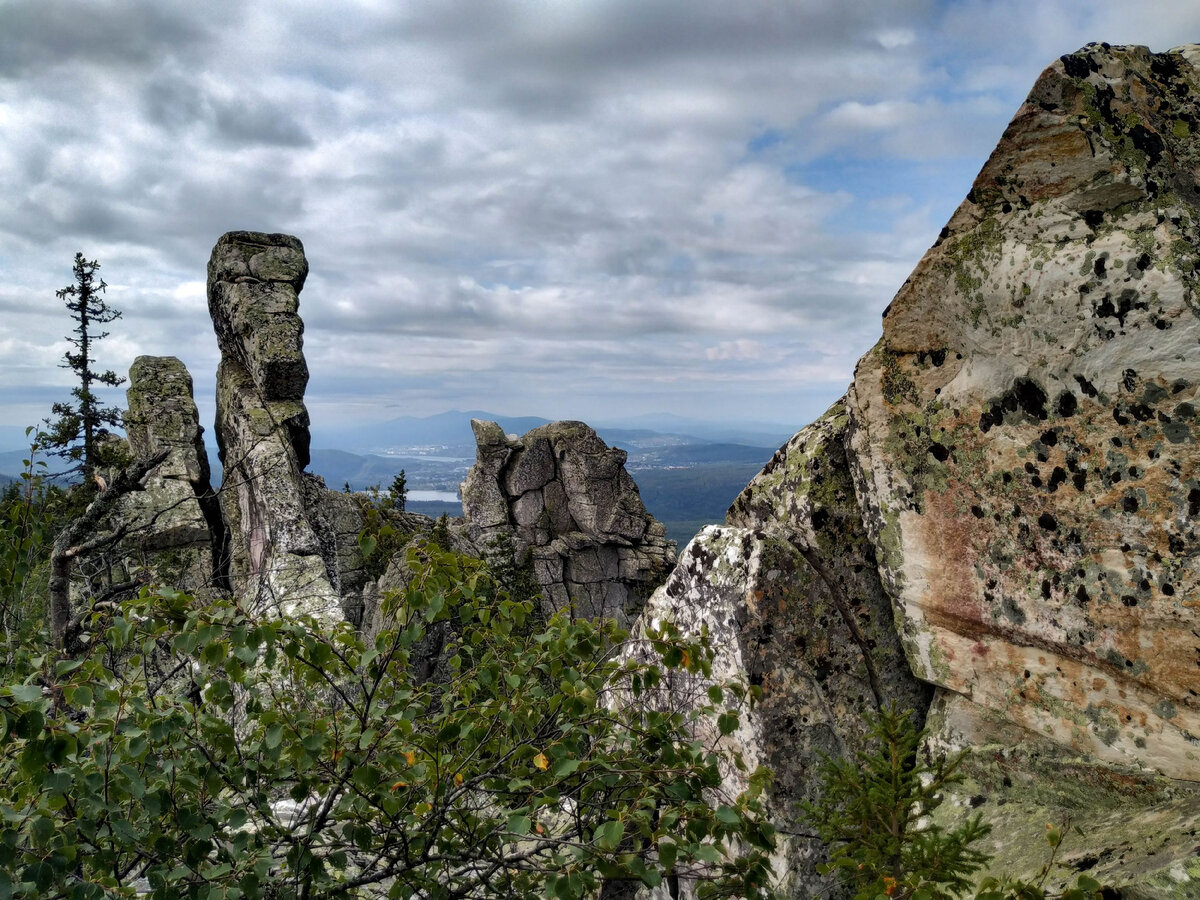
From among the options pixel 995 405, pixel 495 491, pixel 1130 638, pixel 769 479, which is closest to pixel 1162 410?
pixel 995 405

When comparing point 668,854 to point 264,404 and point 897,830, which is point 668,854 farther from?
point 264,404

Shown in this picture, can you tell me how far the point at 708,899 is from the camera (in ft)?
13.0

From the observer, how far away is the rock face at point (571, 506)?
182 feet

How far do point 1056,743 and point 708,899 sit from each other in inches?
127

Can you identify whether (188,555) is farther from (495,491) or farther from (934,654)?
(495,491)

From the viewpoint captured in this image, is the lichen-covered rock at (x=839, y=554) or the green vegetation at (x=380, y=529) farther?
the lichen-covered rock at (x=839, y=554)

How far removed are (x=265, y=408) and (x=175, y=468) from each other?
289 centimetres

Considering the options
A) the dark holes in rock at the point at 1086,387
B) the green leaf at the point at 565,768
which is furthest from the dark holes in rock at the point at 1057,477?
the green leaf at the point at 565,768

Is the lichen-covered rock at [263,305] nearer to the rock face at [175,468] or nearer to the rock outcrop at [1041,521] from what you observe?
the rock face at [175,468]

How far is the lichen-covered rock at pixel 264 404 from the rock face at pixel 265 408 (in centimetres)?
3

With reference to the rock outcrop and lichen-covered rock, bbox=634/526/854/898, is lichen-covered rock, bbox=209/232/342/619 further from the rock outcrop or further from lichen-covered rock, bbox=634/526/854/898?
the rock outcrop

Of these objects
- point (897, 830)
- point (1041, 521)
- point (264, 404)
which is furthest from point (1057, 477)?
point (264, 404)

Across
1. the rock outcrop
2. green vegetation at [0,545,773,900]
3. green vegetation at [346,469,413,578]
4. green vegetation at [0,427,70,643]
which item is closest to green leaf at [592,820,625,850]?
green vegetation at [0,545,773,900]

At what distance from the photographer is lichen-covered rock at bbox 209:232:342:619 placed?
63.0 feet
